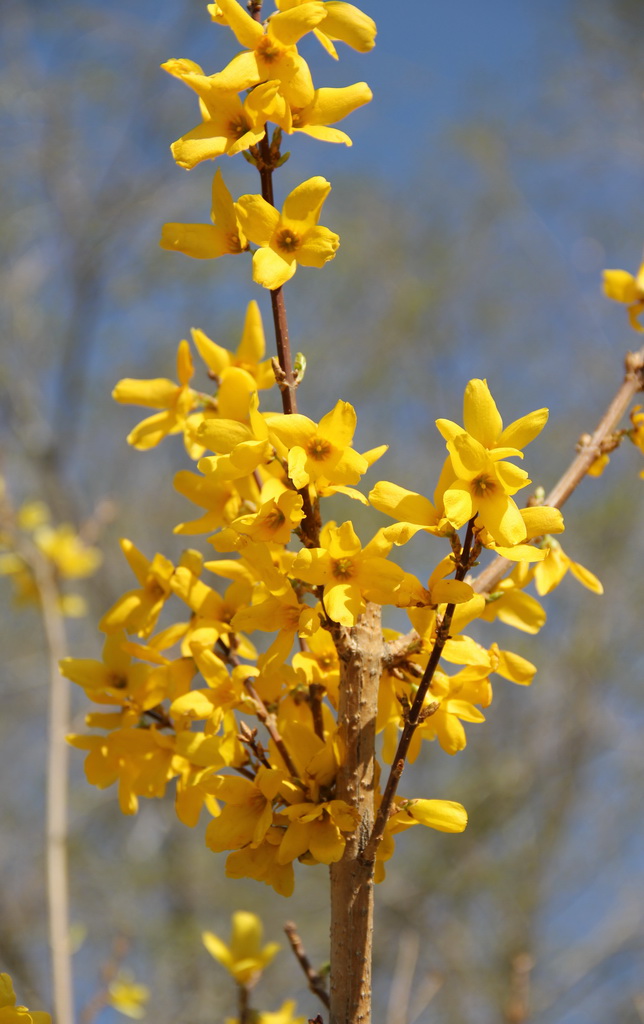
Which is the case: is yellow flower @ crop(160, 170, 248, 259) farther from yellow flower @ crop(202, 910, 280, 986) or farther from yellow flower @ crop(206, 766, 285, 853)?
yellow flower @ crop(202, 910, 280, 986)

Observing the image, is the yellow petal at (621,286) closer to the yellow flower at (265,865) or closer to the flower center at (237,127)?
the flower center at (237,127)

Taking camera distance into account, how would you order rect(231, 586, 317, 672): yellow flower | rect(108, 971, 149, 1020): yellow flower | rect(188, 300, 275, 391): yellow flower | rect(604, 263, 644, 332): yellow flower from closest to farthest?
1. rect(231, 586, 317, 672): yellow flower
2. rect(188, 300, 275, 391): yellow flower
3. rect(604, 263, 644, 332): yellow flower
4. rect(108, 971, 149, 1020): yellow flower

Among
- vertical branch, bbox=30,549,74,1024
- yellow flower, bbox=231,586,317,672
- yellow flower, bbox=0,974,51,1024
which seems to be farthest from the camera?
vertical branch, bbox=30,549,74,1024

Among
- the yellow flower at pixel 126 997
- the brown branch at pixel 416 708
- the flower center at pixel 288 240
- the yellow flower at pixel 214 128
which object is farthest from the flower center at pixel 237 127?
the yellow flower at pixel 126 997

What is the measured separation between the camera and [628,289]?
131cm

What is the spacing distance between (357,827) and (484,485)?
0.37 meters

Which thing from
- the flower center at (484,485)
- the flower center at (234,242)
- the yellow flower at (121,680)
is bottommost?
the yellow flower at (121,680)

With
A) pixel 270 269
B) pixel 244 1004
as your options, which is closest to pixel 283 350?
pixel 270 269

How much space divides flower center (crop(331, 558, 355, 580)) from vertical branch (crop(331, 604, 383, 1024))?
2.4 inches

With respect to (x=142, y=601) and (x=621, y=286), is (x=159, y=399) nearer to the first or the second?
(x=142, y=601)

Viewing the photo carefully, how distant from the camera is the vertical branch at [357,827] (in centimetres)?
90

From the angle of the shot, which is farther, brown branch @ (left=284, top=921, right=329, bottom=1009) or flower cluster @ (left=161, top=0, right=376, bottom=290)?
brown branch @ (left=284, top=921, right=329, bottom=1009)

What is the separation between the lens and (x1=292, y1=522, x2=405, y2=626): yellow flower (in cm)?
84

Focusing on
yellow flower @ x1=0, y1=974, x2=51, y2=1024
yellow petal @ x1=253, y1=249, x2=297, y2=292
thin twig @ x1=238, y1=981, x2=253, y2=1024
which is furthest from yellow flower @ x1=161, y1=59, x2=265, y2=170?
thin twig @ x1=238, y1=981, x2=253, y2=1024
